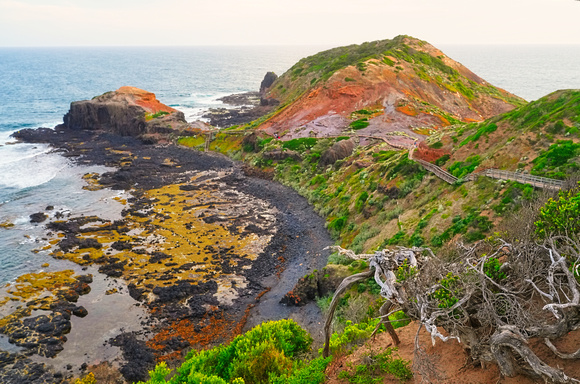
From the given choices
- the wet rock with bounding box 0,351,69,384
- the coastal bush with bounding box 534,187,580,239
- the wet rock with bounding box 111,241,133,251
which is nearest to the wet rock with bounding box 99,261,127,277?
the wet rock with bounding box 111,241,133,251

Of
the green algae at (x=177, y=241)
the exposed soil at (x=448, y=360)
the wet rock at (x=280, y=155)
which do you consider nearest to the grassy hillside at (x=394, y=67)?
the wet rock at (x=280, y=155)

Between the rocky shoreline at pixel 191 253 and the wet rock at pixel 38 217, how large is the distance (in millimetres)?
1782

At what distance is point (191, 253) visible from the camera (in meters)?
35.6

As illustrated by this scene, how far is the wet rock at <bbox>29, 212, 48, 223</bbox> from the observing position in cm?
4238

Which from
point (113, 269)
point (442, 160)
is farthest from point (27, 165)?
point (442, 160)

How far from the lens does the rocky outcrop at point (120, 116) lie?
81375 millimetres

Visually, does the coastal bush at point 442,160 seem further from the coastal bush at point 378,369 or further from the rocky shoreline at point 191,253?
the coastal bush at point 378,369

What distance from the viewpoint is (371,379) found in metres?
12.6

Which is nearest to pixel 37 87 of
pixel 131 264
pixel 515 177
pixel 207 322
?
pixel 131 264

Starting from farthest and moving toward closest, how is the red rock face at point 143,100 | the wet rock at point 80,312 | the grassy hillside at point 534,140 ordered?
the red rock face at point 143,100
the wet rock at point 80,312
the grassy hillside at point 534,140

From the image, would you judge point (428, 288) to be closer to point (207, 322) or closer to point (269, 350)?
point (269, 350)

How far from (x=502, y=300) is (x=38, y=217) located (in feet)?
162

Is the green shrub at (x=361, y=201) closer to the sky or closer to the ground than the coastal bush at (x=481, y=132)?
closer to the ground

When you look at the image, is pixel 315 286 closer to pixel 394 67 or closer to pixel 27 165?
pixel 27 165
